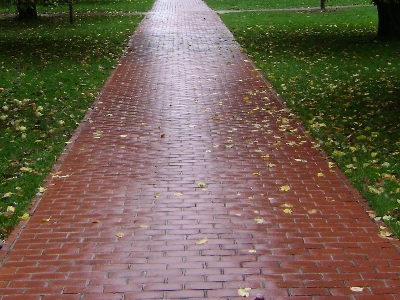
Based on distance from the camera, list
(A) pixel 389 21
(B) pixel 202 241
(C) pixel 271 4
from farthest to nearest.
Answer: (C) pixel 271 4 < (A) pixel 389 21 < (B) pixel 202 241

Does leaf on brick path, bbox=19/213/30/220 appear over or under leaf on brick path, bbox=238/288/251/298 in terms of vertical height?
over

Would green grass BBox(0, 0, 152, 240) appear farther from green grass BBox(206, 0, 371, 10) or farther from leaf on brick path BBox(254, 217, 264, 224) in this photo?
green grass BBox(206, 0, 371, 10)

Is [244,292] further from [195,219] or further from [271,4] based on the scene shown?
[271,4]

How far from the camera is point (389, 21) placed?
16484 millimetres

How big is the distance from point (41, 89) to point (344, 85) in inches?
247

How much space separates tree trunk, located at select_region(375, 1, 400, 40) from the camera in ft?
53.0

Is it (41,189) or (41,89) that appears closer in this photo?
(41,189)

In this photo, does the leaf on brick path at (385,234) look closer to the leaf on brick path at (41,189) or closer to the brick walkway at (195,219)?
the brick walkway at (195,219)

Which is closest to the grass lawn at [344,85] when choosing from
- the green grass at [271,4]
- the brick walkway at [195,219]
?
the brick walkway at [195,219]

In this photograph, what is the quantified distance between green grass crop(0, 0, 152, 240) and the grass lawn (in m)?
3.82

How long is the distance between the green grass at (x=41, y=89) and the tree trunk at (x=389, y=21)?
7.85m

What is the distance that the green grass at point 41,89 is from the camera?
21.9ft

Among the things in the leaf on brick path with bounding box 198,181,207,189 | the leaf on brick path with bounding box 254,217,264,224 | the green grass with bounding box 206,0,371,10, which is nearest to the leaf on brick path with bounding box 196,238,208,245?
the leaf on brick path with bounding box 254,217,264,224

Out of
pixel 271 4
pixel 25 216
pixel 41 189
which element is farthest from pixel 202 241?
pixel 271 4
